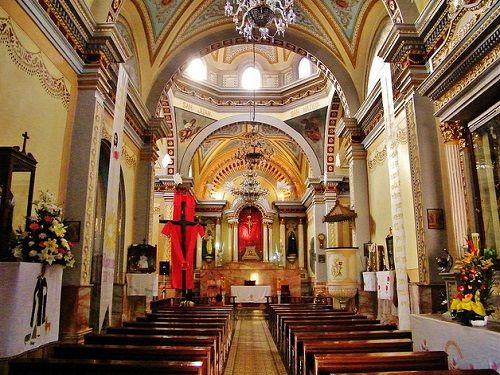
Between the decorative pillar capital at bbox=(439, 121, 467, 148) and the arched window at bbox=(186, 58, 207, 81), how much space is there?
1128 centimetres

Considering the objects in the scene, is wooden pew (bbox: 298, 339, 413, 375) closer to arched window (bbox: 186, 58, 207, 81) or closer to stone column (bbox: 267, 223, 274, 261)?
arched window (bbox: 186, 58, 207, 81)

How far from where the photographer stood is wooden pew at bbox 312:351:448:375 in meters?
3.29

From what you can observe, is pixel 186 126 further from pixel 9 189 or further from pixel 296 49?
pixel 9 189

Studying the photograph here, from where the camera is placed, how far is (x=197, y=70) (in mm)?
16234

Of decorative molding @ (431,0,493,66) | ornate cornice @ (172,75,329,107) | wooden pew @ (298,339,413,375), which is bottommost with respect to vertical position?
wooden pew @ (298,339,413,375)

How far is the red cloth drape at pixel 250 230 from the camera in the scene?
71.9ft

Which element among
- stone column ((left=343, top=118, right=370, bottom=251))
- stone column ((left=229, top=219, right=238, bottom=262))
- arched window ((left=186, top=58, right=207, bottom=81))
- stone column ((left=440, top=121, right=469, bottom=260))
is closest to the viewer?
stone column ((left=440, top=121, right=469, bottom=260))

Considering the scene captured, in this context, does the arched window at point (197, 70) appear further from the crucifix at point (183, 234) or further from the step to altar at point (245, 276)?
the step to altar at point (245, 276)

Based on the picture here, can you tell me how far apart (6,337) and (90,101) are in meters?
3.66

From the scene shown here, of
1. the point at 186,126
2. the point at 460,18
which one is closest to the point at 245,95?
the point at 186,126

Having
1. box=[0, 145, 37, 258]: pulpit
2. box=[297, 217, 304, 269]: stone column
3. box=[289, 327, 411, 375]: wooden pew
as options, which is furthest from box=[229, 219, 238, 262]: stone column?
box=[0, 145, 37, 258]: pulpit

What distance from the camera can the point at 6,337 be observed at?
368cm

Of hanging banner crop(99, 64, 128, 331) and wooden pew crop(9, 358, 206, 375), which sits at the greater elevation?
hanging banner crop(99, 64, 128, 331)

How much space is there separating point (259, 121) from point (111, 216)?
10230 millimetres
